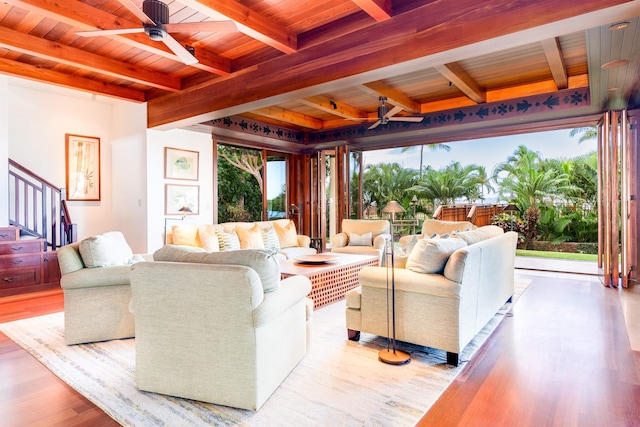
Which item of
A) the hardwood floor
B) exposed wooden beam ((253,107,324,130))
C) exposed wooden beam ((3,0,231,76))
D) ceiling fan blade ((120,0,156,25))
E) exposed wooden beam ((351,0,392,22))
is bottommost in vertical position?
the hardwood floor

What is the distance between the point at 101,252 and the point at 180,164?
3263mm

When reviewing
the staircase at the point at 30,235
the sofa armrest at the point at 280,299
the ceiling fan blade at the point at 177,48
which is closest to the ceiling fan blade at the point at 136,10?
the ceiling fan blade at the point at 177,48

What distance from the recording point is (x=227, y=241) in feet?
16.9

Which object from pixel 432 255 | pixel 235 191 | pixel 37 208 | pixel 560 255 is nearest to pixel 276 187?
pixel 235 191

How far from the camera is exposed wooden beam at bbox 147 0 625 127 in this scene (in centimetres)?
250

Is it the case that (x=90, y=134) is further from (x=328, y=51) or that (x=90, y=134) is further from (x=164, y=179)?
(x=328, y=51)

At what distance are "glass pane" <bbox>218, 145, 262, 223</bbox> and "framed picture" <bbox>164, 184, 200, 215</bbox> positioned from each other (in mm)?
3388

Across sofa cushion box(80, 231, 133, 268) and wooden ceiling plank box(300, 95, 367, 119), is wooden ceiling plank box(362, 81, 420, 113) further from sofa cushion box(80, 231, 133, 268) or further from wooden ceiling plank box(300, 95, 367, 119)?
sofa cushion box(80, 231, 133, 268)

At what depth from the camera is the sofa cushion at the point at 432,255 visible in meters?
2.69

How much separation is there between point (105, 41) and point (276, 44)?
197 cm

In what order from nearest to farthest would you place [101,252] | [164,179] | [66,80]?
[101,252] < [66,80] < [164,179]

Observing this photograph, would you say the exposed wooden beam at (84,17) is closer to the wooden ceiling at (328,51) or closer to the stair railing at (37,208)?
the wooden ceiling at (328,51)

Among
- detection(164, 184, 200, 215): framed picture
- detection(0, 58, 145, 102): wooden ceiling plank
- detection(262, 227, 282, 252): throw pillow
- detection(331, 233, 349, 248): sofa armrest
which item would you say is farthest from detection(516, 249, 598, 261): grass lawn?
detection(0, 58, 145, 102): wooden ceiling plank

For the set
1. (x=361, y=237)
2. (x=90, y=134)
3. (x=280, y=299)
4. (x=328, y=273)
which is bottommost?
(x=328, y=273)
